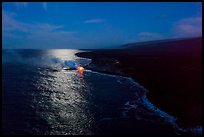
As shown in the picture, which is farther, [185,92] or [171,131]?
[185,92]

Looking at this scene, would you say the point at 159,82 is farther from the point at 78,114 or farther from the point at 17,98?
the point at 17,98

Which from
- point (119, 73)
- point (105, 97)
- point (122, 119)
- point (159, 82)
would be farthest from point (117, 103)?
point (119, 73)

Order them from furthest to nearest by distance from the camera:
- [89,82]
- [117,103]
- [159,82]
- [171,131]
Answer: [89,82], [159,82], [117,103], [171,131]

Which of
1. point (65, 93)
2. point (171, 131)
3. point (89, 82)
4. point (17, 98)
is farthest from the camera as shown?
point (89, 82)

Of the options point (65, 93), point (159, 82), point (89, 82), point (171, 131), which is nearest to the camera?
point (171, 131)

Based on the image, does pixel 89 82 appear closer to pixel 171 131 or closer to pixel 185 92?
pixel 185 92

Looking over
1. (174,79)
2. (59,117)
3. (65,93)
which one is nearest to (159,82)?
(174,79)

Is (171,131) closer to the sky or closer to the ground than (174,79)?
closer to the ground

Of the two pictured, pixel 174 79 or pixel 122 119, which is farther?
pixel 174 79

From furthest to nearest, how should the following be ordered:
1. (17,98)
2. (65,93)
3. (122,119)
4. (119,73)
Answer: (119,73)
(65,93)
(17,98)
(122,119)
